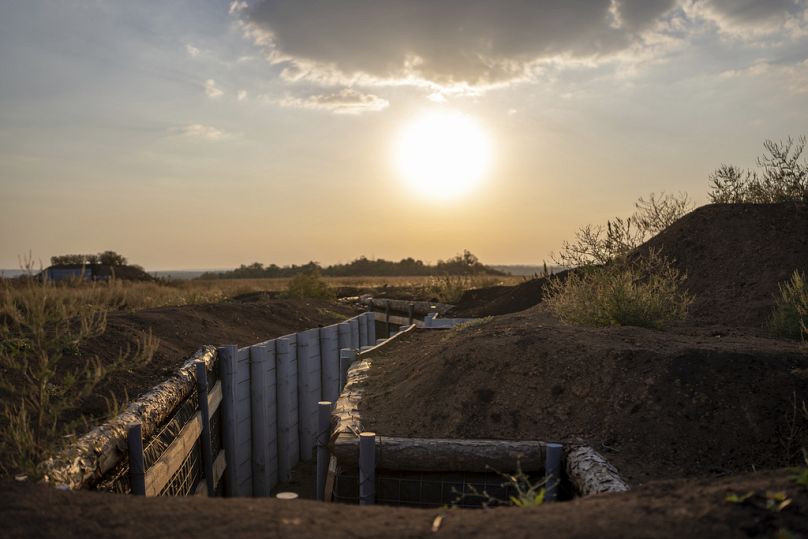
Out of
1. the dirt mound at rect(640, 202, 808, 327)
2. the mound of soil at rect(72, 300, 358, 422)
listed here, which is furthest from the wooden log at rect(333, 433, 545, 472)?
the dirt mound at rect(640, 202, 808, 327)

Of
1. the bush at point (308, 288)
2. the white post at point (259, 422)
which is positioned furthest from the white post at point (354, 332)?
the bush at point (308, 288)

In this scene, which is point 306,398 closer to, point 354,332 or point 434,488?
point 354,332

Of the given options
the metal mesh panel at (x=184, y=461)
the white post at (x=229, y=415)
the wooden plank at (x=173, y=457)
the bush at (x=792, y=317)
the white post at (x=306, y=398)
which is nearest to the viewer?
the metal mesh panel at (x=184, y=461)

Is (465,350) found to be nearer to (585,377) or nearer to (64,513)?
(585,377)

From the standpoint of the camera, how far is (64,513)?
3.50 metres

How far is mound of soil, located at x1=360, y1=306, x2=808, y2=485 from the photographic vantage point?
5730 mm

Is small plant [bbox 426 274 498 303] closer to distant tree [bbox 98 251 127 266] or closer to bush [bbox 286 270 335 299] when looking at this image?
bush [bbox 286 270 335 299]

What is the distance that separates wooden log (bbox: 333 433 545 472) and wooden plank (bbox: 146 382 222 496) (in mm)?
1838

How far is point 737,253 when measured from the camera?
15062 mm

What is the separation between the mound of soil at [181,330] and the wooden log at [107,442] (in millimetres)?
368

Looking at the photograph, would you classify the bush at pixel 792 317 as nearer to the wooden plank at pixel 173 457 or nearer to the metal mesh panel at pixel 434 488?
the metal mesh panel at pixel 434 488

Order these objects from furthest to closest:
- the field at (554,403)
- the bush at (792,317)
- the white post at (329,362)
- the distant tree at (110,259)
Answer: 1. the distant tree at (110,259)
2. the white post at (329,362)
3. the bush at (792,317)
4. the field at (554,403)

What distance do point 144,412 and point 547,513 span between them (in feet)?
12.8

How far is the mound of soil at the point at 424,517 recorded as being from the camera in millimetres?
3051
